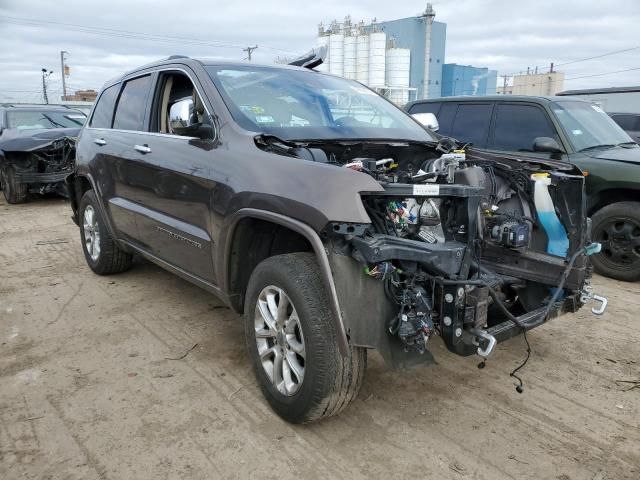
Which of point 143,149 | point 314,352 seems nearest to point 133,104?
point 143,149

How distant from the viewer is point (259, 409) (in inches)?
115

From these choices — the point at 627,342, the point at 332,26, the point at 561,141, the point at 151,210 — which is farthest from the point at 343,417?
the point at 332,26

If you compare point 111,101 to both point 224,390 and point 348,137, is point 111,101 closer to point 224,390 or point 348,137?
point 348,137

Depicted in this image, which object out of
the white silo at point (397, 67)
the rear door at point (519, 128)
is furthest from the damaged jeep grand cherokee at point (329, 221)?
the white silo at point (397, 67)

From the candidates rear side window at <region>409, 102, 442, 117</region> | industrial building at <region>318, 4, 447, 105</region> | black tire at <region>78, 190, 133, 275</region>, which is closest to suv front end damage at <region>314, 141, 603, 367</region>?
black tire at <region>78, 190, 133, 275</region>

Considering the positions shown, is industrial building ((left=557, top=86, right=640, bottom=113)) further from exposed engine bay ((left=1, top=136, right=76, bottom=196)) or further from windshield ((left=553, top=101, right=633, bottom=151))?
exposed engine bay ((left=1, top=136, right=76, bottom=196))

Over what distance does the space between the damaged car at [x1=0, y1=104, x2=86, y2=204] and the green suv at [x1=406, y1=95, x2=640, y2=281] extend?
7115mm

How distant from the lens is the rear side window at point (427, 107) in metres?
7.05

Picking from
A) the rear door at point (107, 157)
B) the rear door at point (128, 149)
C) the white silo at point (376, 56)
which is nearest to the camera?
the rear door at point (128, 149)

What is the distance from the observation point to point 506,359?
3551 millimetres

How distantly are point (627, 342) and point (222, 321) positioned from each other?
307cm

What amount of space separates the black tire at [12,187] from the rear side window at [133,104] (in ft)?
21.3

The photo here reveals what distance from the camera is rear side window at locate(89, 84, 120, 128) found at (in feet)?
15.9

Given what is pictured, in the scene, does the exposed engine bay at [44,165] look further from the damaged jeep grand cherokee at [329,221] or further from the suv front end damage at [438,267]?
the suv front end damage at [438,267]
